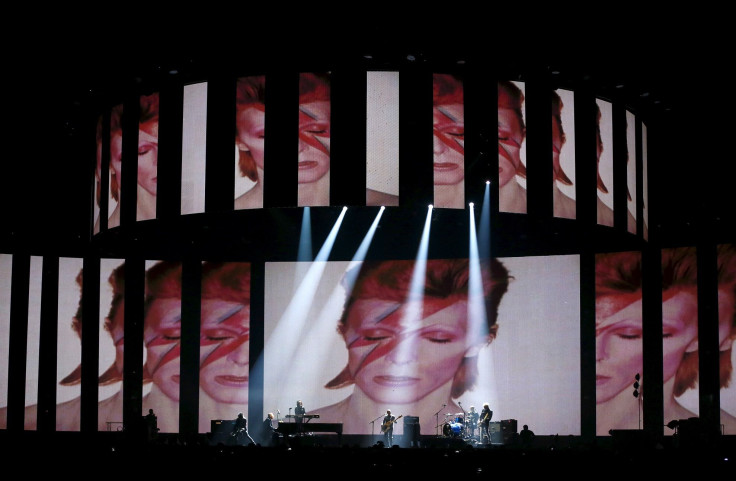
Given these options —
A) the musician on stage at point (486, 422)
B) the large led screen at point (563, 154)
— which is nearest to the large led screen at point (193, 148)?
the large led screen at point (563, 154)

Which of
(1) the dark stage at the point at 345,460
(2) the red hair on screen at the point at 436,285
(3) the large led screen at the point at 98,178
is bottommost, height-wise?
(1) the dark stage at the point at 345,460

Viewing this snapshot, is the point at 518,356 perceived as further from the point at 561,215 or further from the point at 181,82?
the point at 181,82

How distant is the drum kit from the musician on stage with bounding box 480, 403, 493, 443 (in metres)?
0.27

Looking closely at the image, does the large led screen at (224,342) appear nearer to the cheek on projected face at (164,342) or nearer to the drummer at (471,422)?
the cheek on projected face at (164,342)

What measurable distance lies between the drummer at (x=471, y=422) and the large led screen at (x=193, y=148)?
9.25 meters

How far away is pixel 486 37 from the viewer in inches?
719

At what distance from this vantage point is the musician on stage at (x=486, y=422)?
23.5 m

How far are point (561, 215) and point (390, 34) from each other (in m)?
4.91

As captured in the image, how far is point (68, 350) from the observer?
82.2ft

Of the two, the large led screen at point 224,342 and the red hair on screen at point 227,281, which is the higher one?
the red hair on screen at point 227,281

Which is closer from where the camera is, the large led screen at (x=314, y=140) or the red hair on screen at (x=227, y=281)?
the large led screen at (x=314, y=140)

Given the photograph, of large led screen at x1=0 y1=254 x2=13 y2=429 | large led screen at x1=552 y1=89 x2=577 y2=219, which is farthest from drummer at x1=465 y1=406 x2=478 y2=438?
large led screen at x1=0 y1=254 x2=13 y2=429

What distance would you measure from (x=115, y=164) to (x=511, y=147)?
7.96 m

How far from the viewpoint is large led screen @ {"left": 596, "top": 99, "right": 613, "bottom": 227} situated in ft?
63.6
